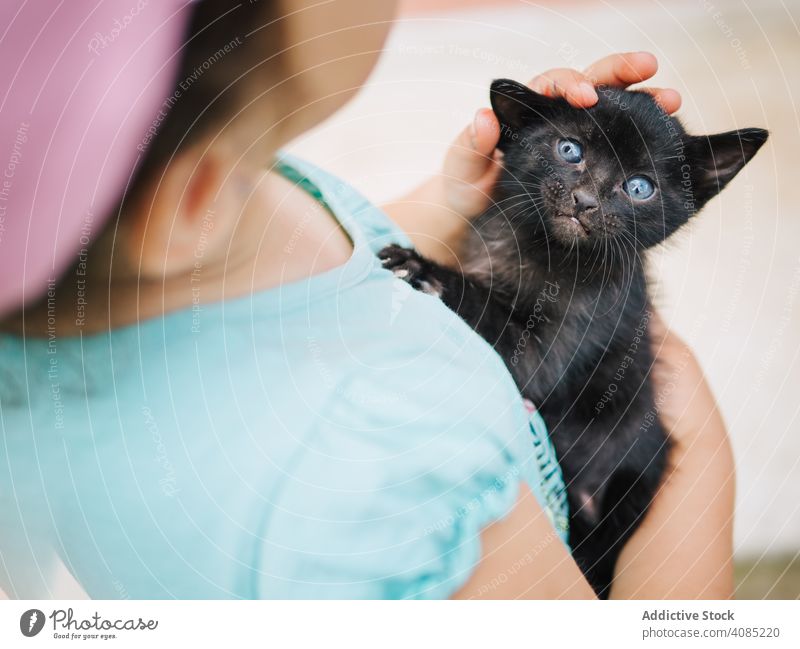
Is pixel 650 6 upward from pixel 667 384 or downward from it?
upward

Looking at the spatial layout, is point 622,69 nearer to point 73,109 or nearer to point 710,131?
point 710,131

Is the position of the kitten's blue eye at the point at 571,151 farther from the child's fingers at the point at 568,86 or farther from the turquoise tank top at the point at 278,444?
the turquoise tank top at the point at 278,444

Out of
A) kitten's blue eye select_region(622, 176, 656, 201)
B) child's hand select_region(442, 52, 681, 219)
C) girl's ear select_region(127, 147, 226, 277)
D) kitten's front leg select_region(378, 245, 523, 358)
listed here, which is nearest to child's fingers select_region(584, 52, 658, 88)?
child's hand select_region(442, 52, 681, 219)

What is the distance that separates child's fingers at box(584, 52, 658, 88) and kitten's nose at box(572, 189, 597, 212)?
0.47 feet

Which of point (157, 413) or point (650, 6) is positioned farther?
point (650, 6)

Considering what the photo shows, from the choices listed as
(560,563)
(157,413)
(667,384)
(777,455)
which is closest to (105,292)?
(157,413)

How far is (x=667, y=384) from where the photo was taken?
836mm

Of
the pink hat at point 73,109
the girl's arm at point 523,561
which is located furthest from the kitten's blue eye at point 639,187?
the pink hat at point 73,109

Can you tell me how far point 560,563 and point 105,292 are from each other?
0.49 metres

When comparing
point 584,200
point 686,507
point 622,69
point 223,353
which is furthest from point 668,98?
point 223,353

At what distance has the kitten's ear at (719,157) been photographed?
739 millimetres
